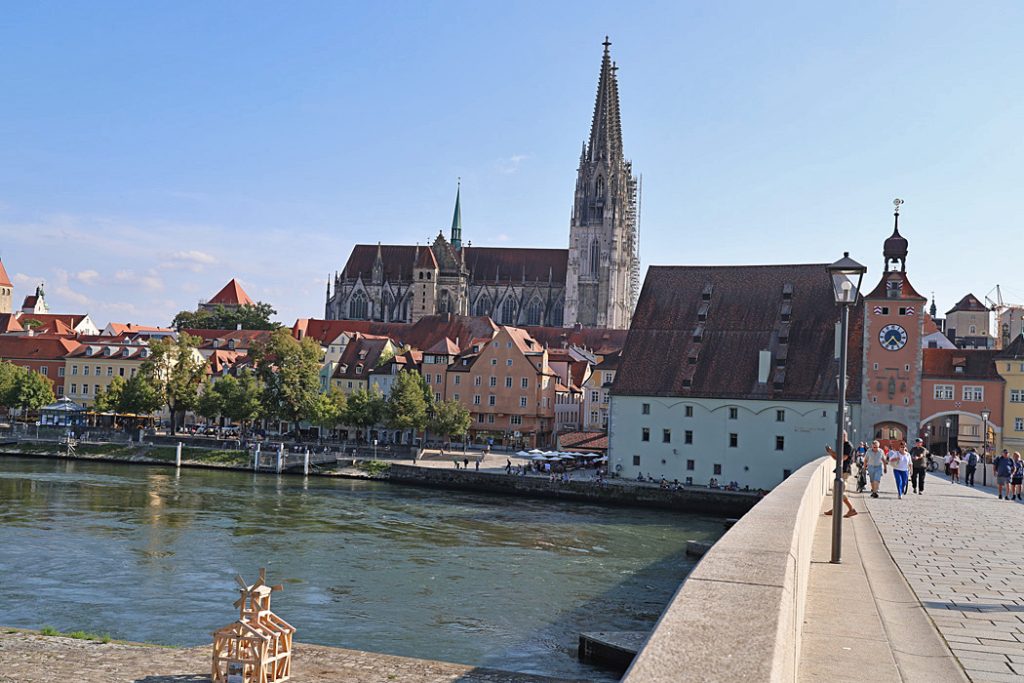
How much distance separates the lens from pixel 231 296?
16350 cm

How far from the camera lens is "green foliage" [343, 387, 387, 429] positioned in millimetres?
83688

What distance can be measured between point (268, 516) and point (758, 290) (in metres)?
32.0

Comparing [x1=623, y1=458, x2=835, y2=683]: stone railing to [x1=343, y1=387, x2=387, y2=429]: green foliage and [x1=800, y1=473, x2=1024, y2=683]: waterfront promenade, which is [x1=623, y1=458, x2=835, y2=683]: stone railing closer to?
[x1=800, y1=473, x2=1024, y2=683]: waterfront promenade

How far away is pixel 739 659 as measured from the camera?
4504 millimetres

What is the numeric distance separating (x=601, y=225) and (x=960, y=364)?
8277 centimetres

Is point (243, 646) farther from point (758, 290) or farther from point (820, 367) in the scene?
point (758, 290)

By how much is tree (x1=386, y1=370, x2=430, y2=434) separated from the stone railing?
7389cm

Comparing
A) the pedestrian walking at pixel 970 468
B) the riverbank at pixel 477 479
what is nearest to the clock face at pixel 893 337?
the riverbank at pixel 477 479

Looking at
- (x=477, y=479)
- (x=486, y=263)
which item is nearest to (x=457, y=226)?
(x=486, y=263)

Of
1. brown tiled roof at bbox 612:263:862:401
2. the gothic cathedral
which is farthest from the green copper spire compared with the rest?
brown tiled roof at bbox 612:263:862:401

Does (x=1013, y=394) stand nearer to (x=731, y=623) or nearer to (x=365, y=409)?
(x=365, y=409)

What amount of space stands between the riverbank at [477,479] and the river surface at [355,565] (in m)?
2.45

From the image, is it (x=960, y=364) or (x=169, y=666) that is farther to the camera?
(x=960, y=364)

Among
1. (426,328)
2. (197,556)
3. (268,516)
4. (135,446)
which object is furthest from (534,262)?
(197,556)
